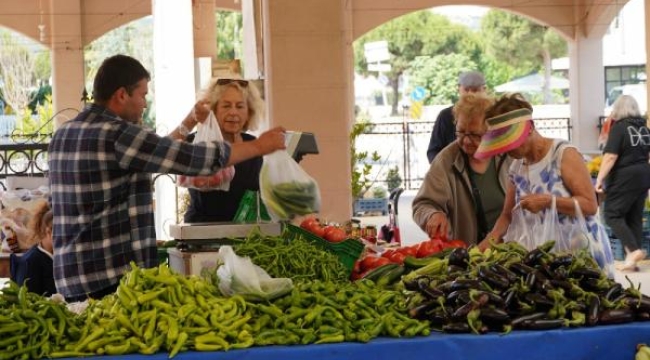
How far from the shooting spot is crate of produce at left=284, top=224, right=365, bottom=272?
16.3ft

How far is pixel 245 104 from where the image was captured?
6.07 m

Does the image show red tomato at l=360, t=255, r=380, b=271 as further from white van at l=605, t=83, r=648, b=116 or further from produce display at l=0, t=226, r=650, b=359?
white van at l=605, t=83, r=648, b=116

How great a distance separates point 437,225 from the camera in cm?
557

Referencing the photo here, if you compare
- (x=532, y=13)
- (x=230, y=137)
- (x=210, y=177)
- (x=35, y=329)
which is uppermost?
(x=532, y=13)

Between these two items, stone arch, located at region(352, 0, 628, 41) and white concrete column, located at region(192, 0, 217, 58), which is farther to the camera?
stone arch, located at region(352, 0, 628, 41)

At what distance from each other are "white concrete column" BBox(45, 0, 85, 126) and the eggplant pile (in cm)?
2017

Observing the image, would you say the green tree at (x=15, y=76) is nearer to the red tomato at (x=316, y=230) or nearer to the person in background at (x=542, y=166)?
the red tomato at (x=316, y=230)

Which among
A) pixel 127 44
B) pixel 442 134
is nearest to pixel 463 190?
pixel 442 134

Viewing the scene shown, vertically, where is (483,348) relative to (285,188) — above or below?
below

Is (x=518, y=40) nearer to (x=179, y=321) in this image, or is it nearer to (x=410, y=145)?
(x=410, y=145)

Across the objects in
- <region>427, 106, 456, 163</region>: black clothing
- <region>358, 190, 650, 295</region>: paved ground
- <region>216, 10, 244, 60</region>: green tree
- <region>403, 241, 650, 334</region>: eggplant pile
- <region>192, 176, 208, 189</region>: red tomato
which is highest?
<region>216, 10, 244, 60</region>: green tree

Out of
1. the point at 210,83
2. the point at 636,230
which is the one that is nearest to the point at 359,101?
Answer: the point at 636,230

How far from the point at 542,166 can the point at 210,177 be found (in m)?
1.64

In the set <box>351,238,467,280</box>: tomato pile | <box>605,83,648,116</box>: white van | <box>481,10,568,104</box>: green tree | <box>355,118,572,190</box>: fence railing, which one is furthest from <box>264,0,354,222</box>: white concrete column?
<box>481,10,568,104</box>: green tree
